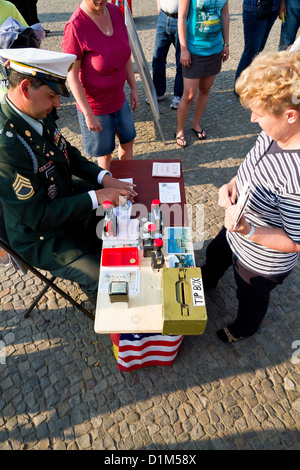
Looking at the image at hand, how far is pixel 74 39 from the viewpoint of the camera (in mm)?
2406

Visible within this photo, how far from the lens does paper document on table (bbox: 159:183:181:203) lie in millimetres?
2420

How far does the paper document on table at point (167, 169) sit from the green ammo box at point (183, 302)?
44.4 inches

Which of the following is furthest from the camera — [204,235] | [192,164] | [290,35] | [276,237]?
[290,35]

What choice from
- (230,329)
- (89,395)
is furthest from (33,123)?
(230,329)

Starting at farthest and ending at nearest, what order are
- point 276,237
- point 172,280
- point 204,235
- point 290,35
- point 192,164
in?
point 290,35, point 192,164, point 204,235, point 172,280, point 276,237

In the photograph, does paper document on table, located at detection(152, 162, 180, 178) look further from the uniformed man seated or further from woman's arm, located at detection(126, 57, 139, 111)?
woman's arm, located at detection(126, 57, 139, 111)

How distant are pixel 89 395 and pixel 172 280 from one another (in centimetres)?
130

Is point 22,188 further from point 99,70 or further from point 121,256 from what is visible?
point 99,70

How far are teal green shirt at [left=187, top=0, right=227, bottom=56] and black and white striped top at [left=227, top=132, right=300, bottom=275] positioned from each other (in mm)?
2420

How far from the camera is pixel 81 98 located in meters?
2.68

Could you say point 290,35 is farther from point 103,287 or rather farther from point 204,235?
point 103,287

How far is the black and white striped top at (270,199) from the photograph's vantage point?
4.74 ft

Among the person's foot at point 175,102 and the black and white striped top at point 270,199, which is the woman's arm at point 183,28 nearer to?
the person's foot at point 175,102

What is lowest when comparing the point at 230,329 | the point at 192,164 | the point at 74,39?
the point at 230,329
